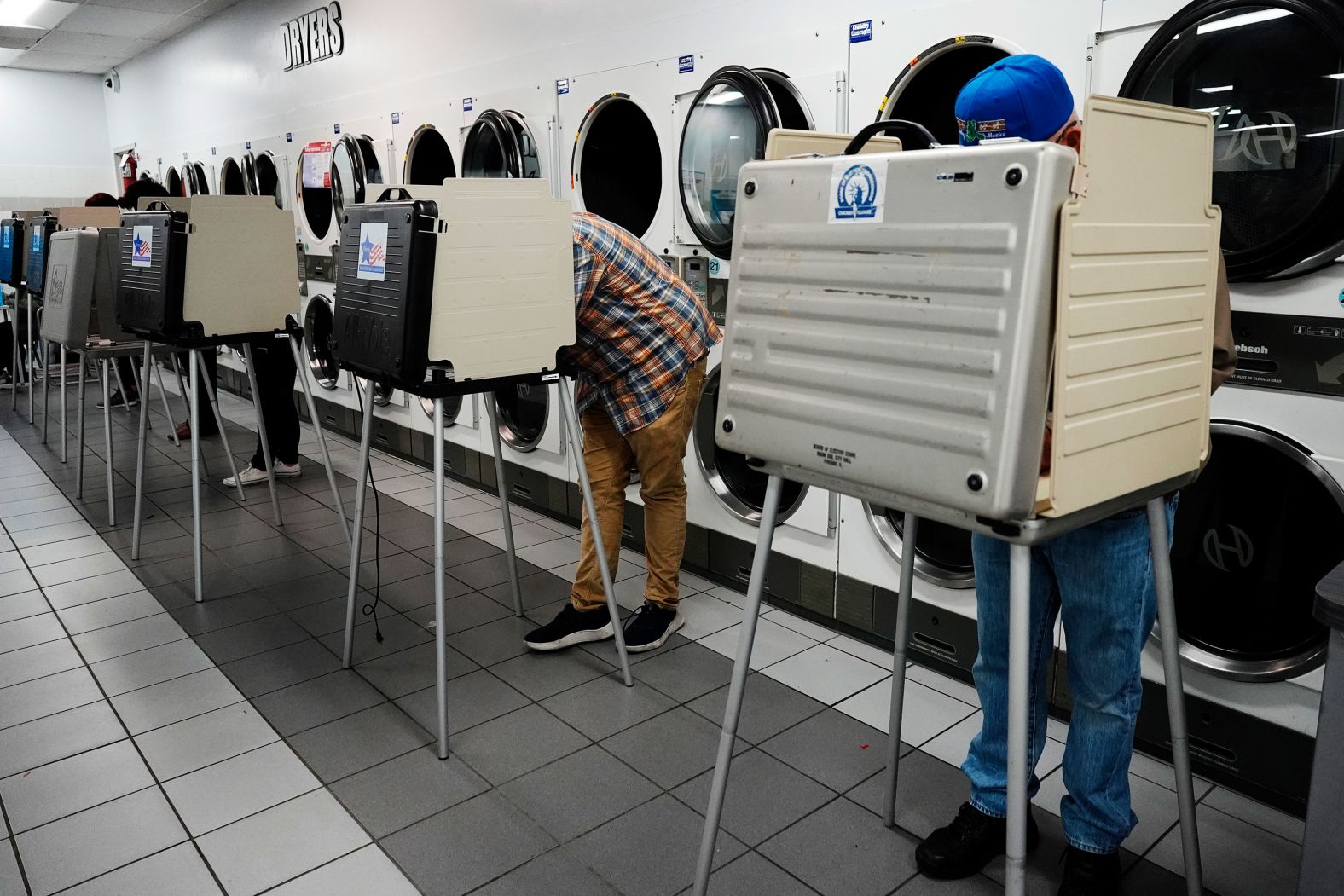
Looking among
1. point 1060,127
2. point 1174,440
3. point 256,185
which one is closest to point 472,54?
point 256,185

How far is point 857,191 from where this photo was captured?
137 centimetres

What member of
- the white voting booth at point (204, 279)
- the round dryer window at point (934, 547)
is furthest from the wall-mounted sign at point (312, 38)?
the round dryer window at point (934, 547)

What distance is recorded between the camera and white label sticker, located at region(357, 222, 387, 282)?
2.48 m

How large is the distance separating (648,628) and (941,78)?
1.98 m

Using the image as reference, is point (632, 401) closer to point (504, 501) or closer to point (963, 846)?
point (504, 501)

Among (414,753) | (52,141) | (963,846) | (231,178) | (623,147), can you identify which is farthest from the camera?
(52,141)

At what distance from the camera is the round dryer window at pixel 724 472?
3594mm

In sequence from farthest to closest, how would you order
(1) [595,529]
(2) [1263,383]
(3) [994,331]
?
(1) [595,529], (2) [1263,383], (3) [994,331]

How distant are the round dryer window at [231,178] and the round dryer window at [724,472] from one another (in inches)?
205

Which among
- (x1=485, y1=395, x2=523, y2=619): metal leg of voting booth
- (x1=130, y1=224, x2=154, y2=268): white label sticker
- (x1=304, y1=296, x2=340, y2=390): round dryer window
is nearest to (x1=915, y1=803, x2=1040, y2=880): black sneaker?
(x1=485, y1=395, x2=523, y2=619): metal leg of voting booth

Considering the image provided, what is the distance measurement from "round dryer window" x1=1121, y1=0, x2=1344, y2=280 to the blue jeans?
751 millimetres

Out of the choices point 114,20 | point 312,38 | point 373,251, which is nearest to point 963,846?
point 373,251

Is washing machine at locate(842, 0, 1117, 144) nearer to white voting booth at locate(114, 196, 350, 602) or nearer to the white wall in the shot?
white voting booth at locate(114, 196, 350, 602)

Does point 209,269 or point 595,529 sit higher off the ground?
point 209,269
